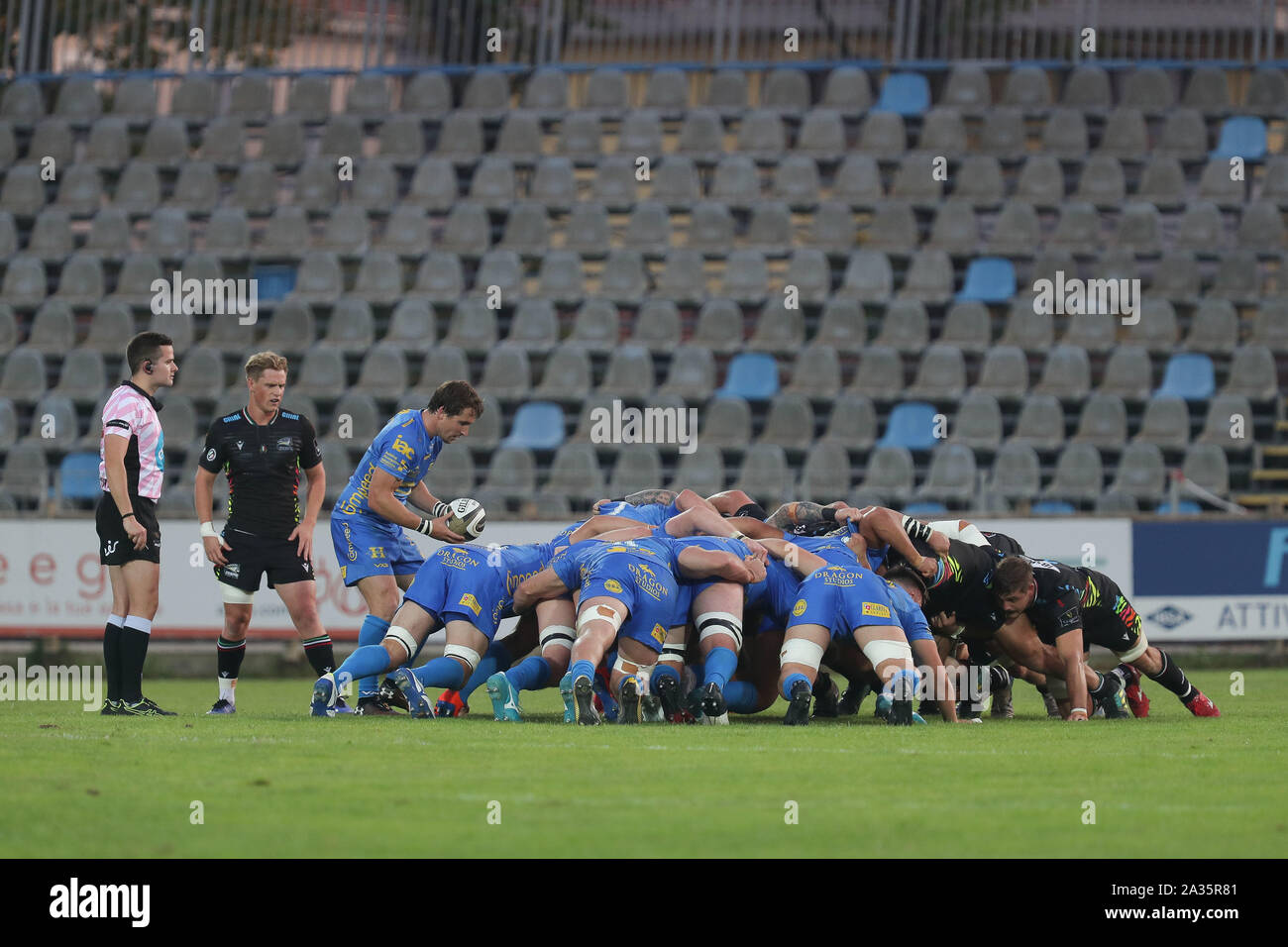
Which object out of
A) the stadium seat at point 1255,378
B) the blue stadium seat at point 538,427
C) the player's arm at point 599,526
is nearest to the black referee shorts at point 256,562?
the player's arm at point 599,526

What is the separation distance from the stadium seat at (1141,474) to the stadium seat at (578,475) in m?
6.52

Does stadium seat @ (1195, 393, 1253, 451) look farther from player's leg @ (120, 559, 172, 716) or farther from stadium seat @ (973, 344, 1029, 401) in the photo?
player's leg @ (120, 559, 172, 716)

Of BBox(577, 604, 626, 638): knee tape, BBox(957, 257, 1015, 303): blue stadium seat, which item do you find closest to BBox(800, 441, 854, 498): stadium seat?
BBox(957, 257, 1015, 303): blue stadium seat

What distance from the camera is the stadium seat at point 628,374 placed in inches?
851

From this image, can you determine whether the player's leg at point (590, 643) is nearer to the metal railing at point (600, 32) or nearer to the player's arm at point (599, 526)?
the player's arm at point (599, 526)

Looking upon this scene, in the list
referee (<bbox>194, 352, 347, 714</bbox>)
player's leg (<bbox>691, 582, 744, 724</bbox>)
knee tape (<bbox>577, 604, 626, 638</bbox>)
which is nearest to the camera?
knee tape (<bbox>577, 604, 626, 638</bbox>)

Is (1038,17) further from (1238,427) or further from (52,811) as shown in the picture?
(52,811)

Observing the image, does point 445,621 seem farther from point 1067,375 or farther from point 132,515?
point 1067,375

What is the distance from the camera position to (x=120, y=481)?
34.1 ft

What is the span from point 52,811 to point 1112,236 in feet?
66.5

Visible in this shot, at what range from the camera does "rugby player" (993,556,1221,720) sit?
426 inches

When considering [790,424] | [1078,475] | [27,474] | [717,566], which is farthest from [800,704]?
[27,474]

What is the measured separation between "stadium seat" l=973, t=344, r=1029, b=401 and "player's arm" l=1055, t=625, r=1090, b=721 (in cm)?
1088

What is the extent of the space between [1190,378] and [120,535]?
1583 centimetres
